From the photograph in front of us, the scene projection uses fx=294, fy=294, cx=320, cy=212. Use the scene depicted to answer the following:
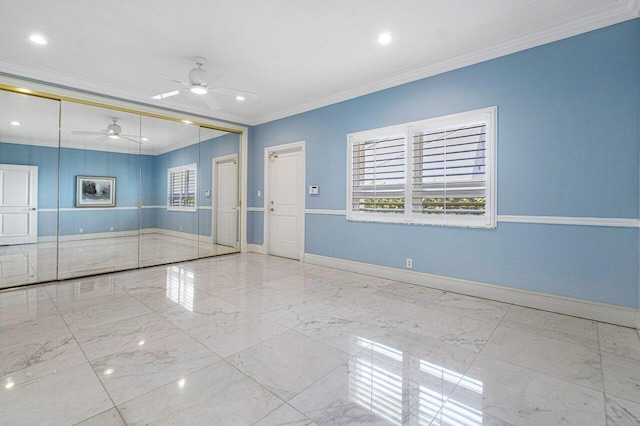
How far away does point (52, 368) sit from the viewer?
1963 millimetres

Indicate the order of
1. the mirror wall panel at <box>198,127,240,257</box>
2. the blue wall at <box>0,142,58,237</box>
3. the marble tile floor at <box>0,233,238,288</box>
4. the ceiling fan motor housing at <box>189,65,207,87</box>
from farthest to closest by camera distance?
1. the mirror wall panel at <box>198,127,240,257</box>
2. the blue wall at <box>0,142,58,237</box>
3. the marble tile floor at <box>0,233,238,288</box>
4. the ceiling fan motor housing at <box>189,65,207,87</box>

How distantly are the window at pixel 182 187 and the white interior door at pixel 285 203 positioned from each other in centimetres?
148

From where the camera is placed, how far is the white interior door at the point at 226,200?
20.5ft

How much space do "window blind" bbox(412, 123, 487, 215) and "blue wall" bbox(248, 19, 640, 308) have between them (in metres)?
0.22

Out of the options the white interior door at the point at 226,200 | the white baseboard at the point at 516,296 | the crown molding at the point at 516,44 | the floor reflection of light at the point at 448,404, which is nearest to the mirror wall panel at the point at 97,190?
the white interior door at the point at 226,200

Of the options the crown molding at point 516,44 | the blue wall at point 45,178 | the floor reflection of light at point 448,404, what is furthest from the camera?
the blue wall at point 45,178

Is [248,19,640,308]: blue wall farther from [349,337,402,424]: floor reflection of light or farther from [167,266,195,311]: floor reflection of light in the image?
[167,266,195,311]: floor reflection of light

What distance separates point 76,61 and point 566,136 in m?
5.73

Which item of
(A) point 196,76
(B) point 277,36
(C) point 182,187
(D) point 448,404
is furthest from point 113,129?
(D) point 448,404

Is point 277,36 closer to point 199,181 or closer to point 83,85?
point 83,85

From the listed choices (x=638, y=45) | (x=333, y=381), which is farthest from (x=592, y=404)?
(x=638, y=45)

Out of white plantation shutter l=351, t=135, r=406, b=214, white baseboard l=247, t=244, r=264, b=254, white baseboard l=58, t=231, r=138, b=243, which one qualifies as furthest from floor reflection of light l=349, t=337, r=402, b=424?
white baseboard l=58, t=231, r=138, b=243

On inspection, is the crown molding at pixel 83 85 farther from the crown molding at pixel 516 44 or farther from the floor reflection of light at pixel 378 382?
the floor reflection of light at pixel 378 382

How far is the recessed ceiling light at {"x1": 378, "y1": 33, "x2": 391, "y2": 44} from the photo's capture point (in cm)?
315
